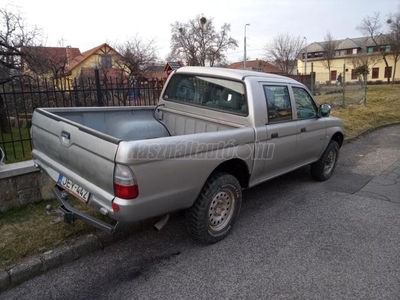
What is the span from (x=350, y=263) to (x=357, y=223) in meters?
1.00

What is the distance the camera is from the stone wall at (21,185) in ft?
12.4

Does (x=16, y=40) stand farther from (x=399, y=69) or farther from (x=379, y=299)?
(x=399, y=69)

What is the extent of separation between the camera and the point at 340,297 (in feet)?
8.29

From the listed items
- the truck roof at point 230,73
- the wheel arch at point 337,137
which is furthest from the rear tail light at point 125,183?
the wheel arch at point 337,137

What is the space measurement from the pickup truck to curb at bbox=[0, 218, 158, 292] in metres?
0.31

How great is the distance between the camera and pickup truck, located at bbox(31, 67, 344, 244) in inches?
97.4

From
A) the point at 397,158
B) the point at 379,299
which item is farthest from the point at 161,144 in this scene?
the point at 397,158

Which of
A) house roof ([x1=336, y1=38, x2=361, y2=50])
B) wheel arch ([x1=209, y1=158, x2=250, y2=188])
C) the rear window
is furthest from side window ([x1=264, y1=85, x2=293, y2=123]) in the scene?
house roof ([x1=336, y1=38, x2=361, y2=50])

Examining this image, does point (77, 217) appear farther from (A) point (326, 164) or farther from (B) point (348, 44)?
(B) point (348, 44)

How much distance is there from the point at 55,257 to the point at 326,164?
4.56 meters

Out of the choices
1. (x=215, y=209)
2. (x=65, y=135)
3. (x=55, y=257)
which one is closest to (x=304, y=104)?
(x=215, y=209)

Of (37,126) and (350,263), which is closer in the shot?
(350,263)

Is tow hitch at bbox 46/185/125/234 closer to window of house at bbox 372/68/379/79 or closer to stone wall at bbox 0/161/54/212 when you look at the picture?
stone wall at bbox 0/161/54/212

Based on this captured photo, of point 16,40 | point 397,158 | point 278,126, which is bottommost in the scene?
point 397,158
